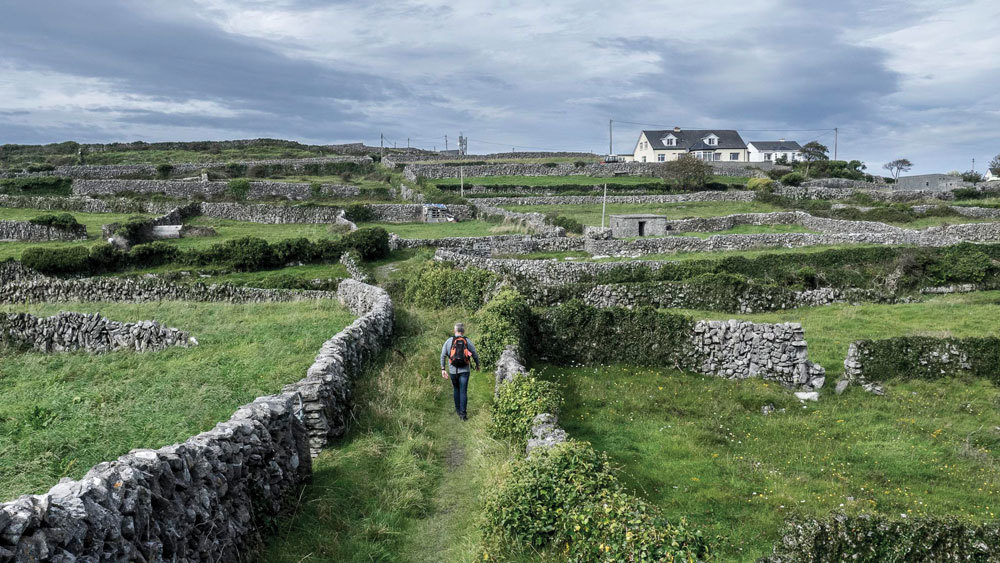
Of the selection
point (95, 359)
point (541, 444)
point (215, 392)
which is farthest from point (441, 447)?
point (95, 359)

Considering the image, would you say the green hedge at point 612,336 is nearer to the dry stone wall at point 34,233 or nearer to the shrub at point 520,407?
the shrub at point 520,407

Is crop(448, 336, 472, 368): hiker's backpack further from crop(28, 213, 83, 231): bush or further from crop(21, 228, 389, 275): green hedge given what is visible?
crop(28, 213, 83, 231): bush

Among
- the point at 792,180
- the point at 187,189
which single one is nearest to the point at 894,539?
the point at 187,189

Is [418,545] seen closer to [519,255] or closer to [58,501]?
[58,501]

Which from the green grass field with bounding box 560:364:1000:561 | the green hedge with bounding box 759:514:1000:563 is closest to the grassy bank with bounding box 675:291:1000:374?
the green grass field with bounding box 560:364:1000:561

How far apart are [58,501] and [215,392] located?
21.4ft

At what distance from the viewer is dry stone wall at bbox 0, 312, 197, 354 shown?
16.5 m

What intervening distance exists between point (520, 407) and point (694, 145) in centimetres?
11002

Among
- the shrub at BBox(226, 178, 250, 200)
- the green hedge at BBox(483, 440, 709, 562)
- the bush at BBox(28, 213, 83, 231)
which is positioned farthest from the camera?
the shrub at BBox(226, 178, 250, 200)

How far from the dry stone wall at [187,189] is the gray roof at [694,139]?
6710cm

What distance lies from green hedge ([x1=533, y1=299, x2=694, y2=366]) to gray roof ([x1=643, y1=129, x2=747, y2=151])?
326 feet

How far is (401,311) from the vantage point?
2384cm

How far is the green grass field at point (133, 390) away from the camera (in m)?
8.69

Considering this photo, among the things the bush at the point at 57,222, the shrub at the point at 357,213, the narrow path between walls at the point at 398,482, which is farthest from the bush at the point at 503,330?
the shrub at the point at 357,213
